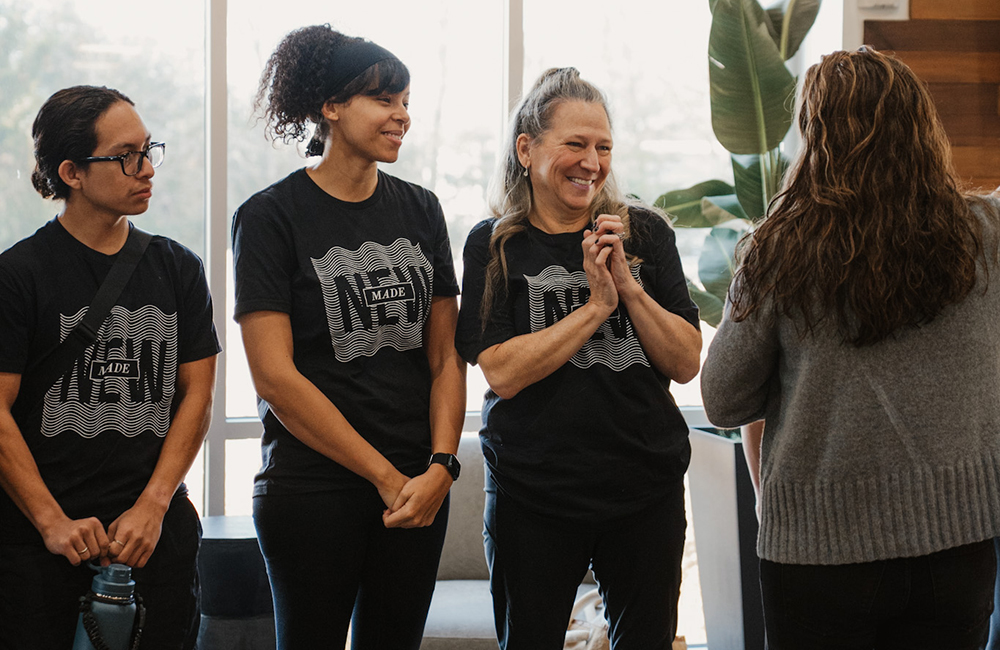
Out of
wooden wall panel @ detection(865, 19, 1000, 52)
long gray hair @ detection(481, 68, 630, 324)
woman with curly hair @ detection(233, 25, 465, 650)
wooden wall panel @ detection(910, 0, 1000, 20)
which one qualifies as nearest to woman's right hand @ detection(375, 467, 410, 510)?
woman with curly hair @ detection(233, 25, 465, 650)

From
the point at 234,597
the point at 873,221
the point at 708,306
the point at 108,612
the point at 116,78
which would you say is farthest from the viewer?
the point at 116,78

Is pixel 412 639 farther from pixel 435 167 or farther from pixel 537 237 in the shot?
pixel 435 167

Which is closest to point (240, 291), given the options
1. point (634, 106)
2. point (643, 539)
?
point (643, 539)

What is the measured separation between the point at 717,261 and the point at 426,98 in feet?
4.33

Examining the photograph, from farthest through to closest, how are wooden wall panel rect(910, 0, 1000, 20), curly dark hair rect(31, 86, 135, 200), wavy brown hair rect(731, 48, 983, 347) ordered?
wooden wall panel rect(910, 0, 1000, 20)
curly dark hair rect(31, 86, 135, 200)
wavy brown hair rect(731, 48, 983, 347)

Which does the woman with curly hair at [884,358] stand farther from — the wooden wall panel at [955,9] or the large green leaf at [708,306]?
the wooden wall panel at [955,9]

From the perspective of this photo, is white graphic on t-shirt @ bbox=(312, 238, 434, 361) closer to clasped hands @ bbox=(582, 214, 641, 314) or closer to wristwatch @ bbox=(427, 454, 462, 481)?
wristwatch @ bbox=(427, 454, 462, 481)

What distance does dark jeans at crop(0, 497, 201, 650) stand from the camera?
1.59 meters

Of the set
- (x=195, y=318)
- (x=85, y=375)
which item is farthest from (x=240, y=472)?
(x=85, y=375)

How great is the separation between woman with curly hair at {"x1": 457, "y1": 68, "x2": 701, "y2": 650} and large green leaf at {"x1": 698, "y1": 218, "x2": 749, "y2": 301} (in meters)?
1.39

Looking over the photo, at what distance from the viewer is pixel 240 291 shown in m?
1.62

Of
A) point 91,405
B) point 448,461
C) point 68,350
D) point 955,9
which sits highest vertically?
point 955,9

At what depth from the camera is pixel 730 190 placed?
3.16m

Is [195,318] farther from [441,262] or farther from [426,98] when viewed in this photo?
[426,98]
